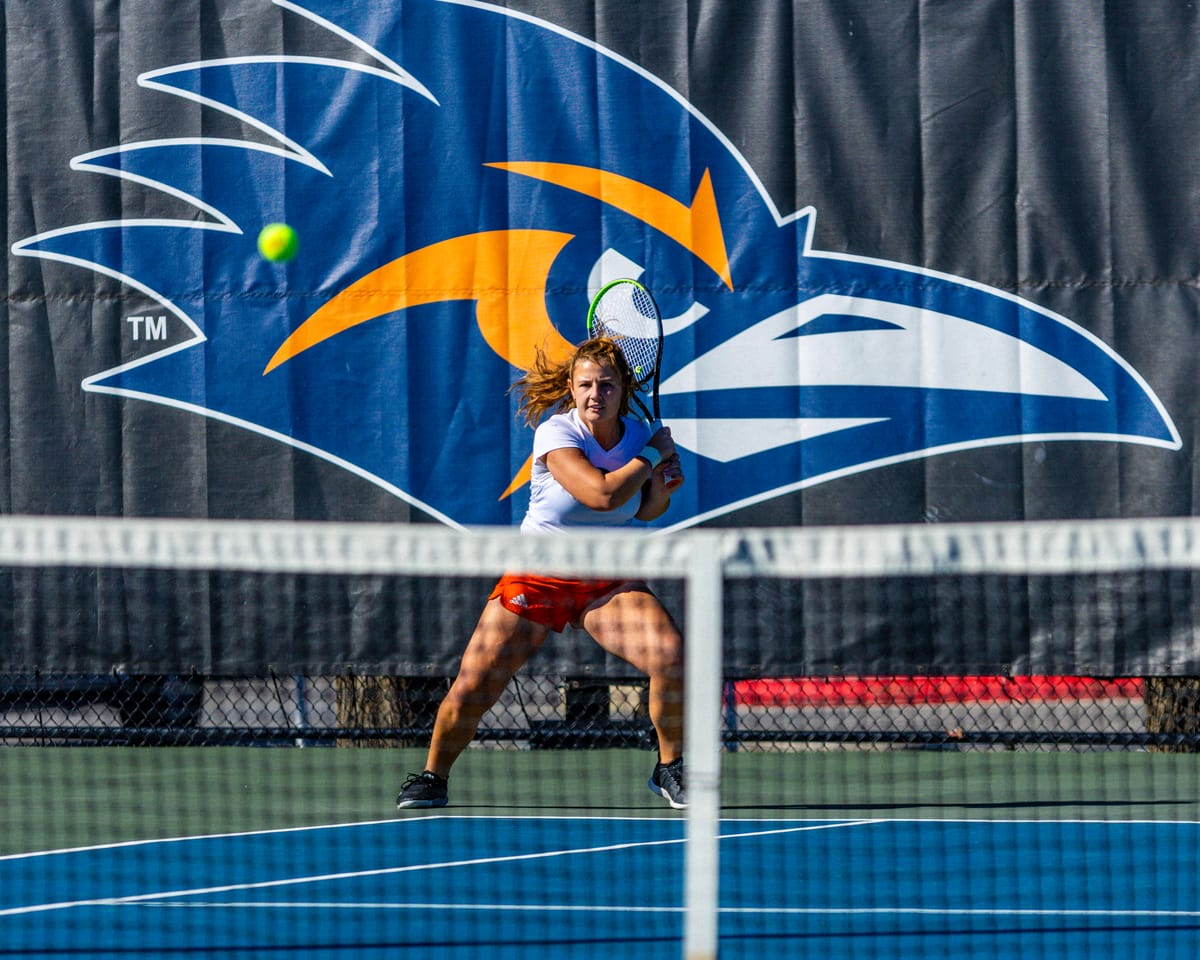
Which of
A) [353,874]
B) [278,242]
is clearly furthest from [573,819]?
[278,242]

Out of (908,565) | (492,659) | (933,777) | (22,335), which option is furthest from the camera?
(22,335)

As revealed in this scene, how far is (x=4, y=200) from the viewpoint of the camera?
714 cm

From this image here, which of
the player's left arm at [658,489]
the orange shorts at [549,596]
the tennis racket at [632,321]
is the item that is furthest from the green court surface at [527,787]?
the tennis racket at [632,321]

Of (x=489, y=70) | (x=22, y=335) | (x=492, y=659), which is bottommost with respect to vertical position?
(x=492, y=659)

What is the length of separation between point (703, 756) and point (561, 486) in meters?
2.51

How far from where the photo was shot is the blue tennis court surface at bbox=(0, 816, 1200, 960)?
12.3 ft

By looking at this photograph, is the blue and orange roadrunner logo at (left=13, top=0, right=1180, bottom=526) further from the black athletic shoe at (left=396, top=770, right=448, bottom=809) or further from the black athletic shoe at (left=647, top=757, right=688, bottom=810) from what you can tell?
the black athletic shoe at (left=396, top=770, right=448, bottom=809)

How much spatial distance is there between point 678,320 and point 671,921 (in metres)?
3.33

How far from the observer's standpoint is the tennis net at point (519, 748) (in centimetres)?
388

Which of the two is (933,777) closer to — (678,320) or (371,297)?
(678,320)

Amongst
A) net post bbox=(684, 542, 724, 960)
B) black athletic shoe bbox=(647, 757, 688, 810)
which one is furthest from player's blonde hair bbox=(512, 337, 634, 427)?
net post bbox=(684, 542, 724, 960)

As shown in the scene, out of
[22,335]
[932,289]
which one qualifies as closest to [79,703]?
[22,335]

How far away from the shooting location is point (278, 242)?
6.85 meters

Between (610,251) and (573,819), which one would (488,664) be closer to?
(573,819)
